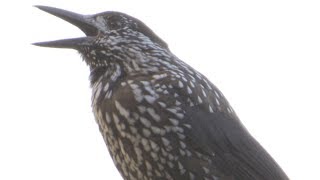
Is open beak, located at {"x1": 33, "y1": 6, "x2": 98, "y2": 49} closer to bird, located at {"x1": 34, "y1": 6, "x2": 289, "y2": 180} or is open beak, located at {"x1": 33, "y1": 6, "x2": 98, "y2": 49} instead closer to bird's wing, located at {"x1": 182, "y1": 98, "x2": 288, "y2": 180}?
bird, located at {"x1": 34, "y1": 6, "x2": 289, "y2": 180}

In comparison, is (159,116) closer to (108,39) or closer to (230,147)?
(230,147)

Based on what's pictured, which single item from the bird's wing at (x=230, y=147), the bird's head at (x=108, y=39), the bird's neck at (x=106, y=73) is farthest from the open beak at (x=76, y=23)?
the bird's wing at (x=230, y=147)

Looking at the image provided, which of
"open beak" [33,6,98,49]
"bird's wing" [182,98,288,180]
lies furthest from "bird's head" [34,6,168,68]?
"bird's wing" [182,98,288,180]

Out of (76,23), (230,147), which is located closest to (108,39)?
(76,23)

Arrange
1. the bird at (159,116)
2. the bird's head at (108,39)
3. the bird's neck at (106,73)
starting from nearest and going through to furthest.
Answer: the bird at (159,116) → the bird's neck at (106,73) → the bird's head at (108,39)

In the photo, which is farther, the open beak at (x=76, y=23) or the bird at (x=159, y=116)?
the open beak at (x=76, y=23)

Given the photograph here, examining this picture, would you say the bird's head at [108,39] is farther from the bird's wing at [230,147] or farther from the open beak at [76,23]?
the bird's wing at [230,147]

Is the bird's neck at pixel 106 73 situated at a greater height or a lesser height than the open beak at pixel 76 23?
lesser
